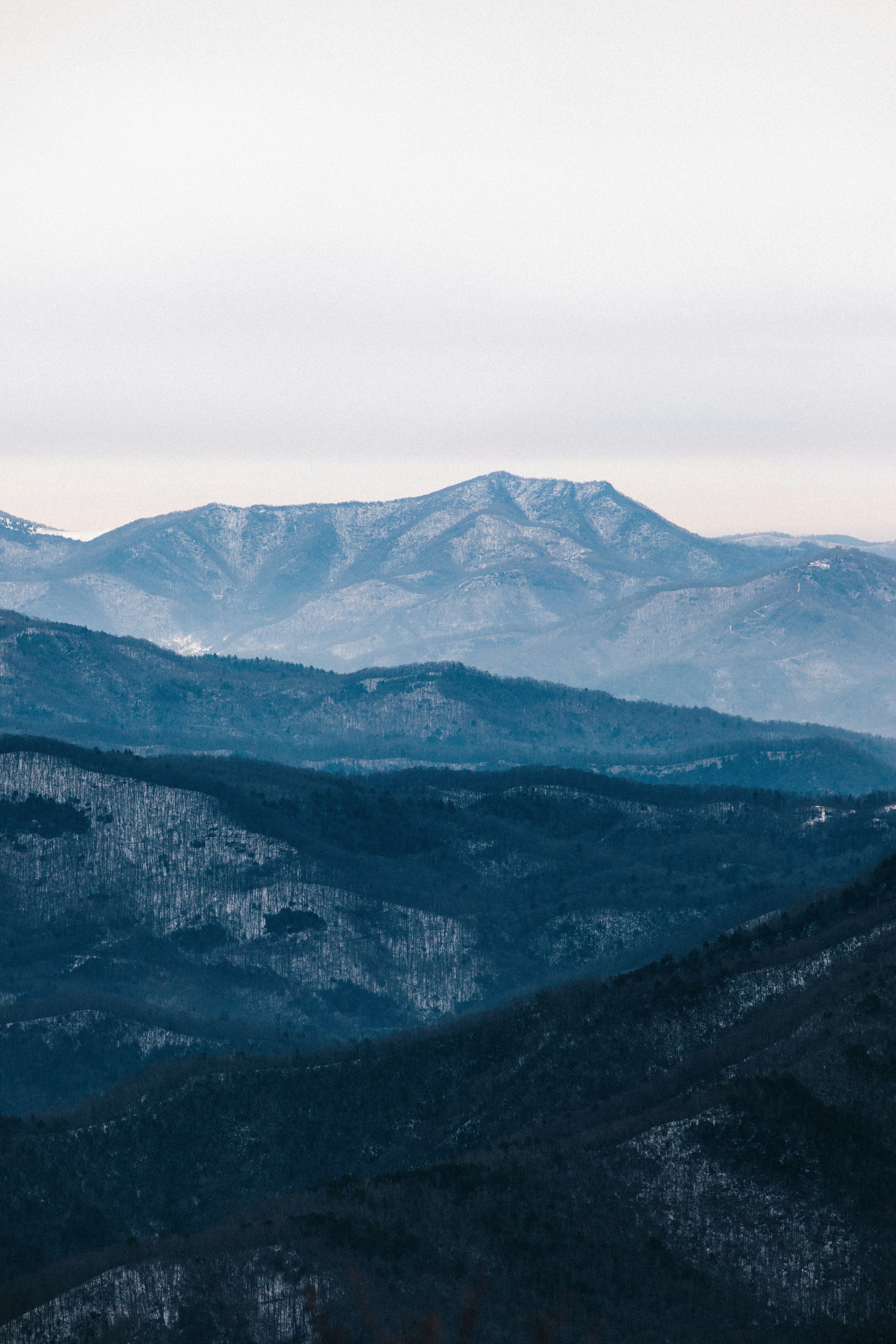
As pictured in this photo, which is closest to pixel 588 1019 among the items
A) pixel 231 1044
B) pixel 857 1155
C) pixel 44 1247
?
pixel 857 1155

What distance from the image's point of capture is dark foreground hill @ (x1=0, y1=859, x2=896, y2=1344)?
84.4 metres

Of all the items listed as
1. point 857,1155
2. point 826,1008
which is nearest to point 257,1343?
point 857,1155

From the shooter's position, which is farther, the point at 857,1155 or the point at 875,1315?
the point at 857,1155

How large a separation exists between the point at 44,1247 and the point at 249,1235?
3170cm

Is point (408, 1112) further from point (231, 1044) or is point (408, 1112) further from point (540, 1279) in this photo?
point (231, 1044)

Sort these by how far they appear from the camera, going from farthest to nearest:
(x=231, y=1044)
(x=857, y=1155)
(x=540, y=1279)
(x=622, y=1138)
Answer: (x=231, y=1044)
(x=622, y=1138)
(x=857, y=1155)
(x=540, y=1279)

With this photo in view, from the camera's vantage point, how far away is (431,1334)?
105 feet

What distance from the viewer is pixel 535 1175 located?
97375 millimetres

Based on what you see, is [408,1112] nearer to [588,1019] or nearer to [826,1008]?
[588,1019]

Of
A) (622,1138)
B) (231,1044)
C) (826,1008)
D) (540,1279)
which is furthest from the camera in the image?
(231,1044)

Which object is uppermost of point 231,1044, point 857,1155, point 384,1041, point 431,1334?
point 431,1334

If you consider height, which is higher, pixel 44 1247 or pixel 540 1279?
pixel 540 1279

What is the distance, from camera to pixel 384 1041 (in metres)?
156

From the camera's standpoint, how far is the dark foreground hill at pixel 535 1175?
84375mm
